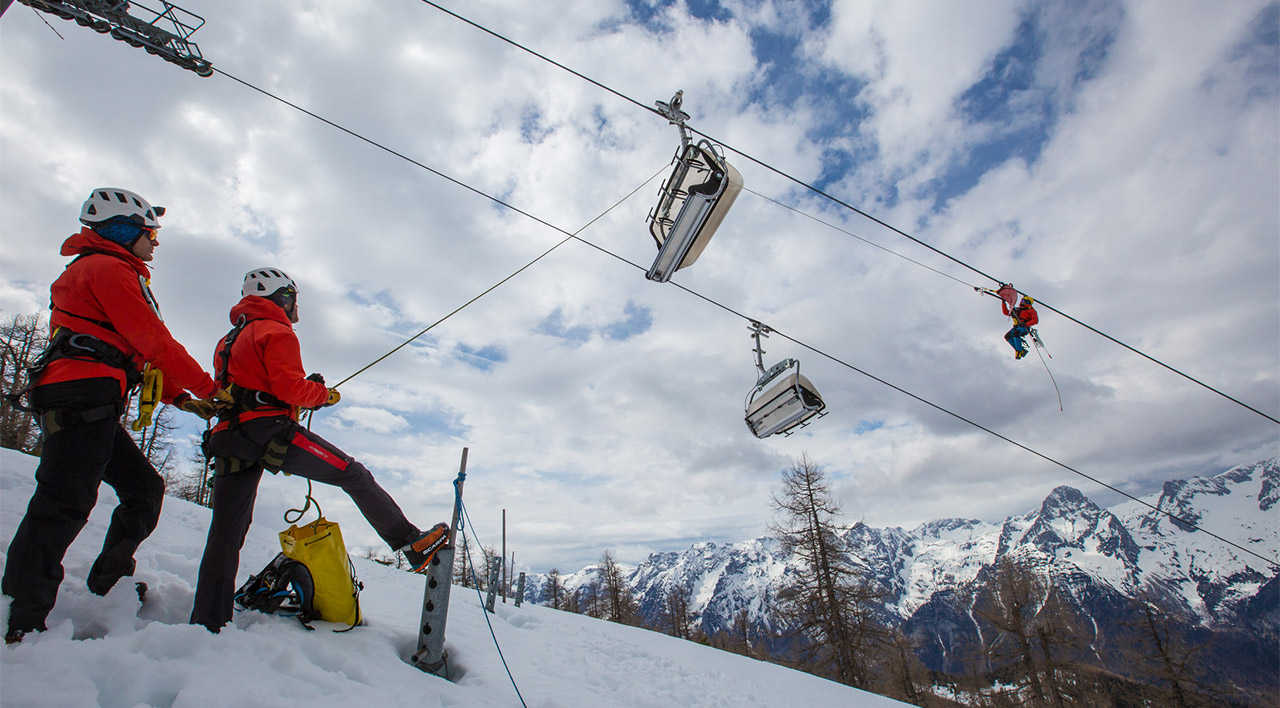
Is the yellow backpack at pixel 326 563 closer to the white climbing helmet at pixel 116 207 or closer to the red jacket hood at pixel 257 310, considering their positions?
the red jacket hood at pixel 257 310

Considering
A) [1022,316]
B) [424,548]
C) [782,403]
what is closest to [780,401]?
[782,403]

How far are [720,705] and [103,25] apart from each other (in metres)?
10.0

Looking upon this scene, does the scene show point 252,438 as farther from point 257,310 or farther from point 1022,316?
point 1022,316

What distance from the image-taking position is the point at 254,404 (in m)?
3.21

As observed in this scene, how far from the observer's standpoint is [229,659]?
2.61 m

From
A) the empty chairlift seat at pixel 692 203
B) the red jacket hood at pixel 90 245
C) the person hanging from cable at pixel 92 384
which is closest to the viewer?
the person hanging from cable at pixel 92 384

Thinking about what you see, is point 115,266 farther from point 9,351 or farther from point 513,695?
point 9,351

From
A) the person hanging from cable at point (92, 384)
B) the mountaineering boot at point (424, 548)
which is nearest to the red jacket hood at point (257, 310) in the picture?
the person hanging from cable at point (92, 384)

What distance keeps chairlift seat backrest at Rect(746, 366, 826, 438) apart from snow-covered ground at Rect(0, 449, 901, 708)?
3920 mm

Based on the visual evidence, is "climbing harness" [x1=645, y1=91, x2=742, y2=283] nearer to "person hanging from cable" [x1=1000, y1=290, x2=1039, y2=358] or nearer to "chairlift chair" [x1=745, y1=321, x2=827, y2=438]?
"chairlift chair" [x1=745, y1=321, x2=827, y2=438]

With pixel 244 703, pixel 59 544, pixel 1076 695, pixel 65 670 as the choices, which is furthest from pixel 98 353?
pixel 1076 695

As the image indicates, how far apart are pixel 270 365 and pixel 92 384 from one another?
29.0 inches

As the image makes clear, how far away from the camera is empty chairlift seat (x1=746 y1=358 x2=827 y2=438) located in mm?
7973

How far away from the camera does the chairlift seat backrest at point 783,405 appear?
7961 millimetres
